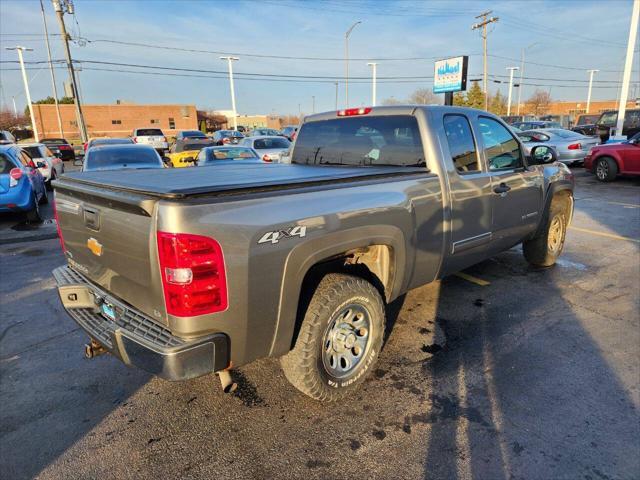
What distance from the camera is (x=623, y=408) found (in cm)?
281

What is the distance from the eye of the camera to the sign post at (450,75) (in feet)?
81.0

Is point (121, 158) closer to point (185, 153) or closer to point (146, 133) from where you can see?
point (185, 153)

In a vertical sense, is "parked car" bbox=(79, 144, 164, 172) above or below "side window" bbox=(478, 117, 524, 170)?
below

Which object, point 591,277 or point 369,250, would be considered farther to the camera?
point 591,277

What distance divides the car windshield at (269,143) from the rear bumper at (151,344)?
13389 millimetres

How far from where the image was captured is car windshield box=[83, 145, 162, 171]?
31.5ft

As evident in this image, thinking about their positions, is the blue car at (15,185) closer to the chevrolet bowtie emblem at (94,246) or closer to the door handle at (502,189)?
the chevrolet bowtie emblem at (94,246)

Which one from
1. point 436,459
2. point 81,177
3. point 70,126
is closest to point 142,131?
point 81,177

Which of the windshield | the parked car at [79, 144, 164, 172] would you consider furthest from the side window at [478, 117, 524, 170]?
the parked car at [79, 144, 164, 172]

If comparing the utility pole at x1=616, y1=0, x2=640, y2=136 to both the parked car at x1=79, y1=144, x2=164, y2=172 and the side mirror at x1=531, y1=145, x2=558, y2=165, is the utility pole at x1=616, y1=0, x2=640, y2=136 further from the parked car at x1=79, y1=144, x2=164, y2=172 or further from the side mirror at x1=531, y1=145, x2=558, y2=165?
the parked car at x1=79, y1=144, x2=164, y2=172

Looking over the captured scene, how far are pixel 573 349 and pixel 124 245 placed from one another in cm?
358

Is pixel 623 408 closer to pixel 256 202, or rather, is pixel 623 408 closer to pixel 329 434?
pixel 329 434

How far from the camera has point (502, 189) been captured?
418 cm

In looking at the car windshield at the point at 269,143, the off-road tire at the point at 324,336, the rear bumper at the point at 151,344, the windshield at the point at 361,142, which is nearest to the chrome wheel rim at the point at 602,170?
the car windshield at the point at 269,143
